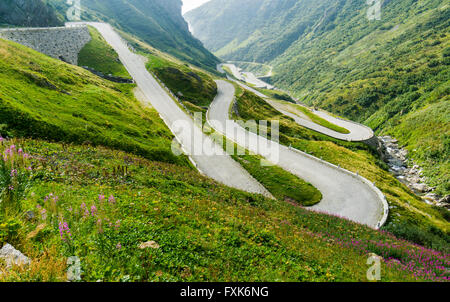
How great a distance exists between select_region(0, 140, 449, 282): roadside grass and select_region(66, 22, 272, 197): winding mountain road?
13378mm

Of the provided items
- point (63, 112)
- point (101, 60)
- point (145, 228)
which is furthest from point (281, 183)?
point (101, 60)

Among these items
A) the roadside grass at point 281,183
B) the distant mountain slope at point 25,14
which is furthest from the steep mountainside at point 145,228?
the distant mountain slope at point 25,14

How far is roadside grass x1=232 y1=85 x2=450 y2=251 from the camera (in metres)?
23.2

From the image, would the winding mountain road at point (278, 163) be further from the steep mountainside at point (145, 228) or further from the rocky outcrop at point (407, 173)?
the rocky outcrop at point (407, 173)

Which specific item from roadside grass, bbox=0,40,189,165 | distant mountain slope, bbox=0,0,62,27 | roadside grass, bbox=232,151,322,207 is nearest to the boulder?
roadside grass, bbox=0,40,189,165

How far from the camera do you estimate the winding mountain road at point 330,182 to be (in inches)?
1099

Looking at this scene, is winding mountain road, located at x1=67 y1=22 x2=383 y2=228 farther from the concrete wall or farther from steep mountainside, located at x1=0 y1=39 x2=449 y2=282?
the concrete wall

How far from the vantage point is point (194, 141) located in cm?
4162

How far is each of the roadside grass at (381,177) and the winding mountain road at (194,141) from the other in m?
15.1

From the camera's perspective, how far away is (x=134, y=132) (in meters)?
32.6

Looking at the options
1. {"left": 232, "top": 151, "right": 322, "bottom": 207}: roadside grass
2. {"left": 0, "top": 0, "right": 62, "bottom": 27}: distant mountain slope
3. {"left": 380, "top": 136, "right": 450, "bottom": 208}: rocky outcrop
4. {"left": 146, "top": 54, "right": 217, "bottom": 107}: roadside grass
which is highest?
{"left": 0, "top": 0, "right": 62, "bottom": 27}: distant mountain slope
